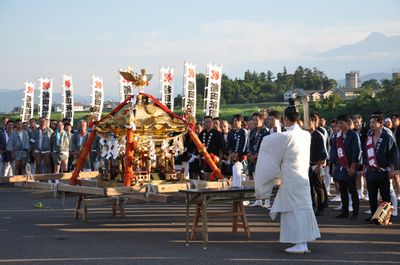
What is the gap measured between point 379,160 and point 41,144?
37.9ft

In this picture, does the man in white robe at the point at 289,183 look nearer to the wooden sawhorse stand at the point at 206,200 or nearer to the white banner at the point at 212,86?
the wooden sawhorse stand at the point at 206,200

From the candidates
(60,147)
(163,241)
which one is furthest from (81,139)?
(163,241)

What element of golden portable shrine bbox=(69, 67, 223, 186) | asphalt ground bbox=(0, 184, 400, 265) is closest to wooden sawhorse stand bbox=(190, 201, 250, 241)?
→ asphalt ground bbox=(0, 184, 400, 265)

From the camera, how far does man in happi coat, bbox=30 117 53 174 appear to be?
1670 centimetres

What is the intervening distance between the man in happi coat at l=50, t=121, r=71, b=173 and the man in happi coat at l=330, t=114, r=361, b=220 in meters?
9.32

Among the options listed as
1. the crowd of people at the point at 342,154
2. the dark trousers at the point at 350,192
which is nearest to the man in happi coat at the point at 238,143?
the crowd of people at the point at 342,154

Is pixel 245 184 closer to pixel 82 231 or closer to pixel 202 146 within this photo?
pixel 202 146

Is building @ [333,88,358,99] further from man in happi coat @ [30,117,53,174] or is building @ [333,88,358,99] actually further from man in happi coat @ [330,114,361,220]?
man in happi coat @ [330,114,361,220]

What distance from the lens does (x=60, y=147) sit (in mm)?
16031

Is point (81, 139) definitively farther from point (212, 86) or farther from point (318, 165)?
point (212, 86)

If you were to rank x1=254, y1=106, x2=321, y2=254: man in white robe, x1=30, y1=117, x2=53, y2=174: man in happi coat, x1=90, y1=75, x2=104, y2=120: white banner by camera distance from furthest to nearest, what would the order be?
x1=90, y1=75, x2=104, y2=120: white banner, x1=30, y1=117, x2=53, y2=174: man in happi coat, x1=254, y1=106, x2=321, y2=254: man in white robe

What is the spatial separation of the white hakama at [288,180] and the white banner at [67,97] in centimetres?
2082

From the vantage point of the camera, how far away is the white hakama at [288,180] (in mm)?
6914

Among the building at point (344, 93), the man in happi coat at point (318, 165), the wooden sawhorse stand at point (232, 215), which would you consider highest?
the building at point (344, 93)
